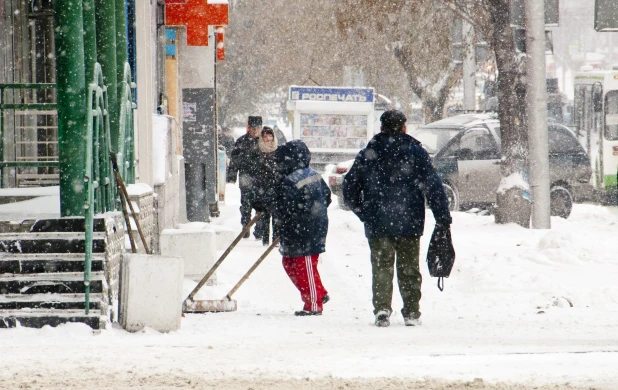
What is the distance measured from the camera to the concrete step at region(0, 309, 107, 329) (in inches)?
309

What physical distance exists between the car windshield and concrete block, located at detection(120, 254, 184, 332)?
44.2 ft

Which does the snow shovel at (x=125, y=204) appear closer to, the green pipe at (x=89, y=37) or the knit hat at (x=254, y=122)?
the green pipe at (x=89, y=37)

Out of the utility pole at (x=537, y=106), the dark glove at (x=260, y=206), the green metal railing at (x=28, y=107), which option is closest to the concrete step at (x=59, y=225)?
the green metal railing at (x=28, y=107)

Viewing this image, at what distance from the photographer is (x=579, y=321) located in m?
8.62

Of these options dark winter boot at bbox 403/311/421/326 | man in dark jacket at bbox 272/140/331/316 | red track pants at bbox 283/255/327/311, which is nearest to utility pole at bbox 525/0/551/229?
man in dark jacket at bbox 272/140/331/316

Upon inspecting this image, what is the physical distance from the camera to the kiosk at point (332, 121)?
2983 centimetres

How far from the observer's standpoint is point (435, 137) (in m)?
21.4

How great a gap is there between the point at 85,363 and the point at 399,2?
12.2 metres

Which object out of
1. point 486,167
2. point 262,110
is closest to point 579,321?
point 486,167

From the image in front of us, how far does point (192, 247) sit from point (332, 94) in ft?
63.6

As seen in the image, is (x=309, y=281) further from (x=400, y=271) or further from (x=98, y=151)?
(x=98, y=151)

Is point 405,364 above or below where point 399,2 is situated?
below

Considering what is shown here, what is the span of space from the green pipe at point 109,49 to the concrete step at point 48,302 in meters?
2.52

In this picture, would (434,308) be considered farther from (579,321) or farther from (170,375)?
(170,375)
